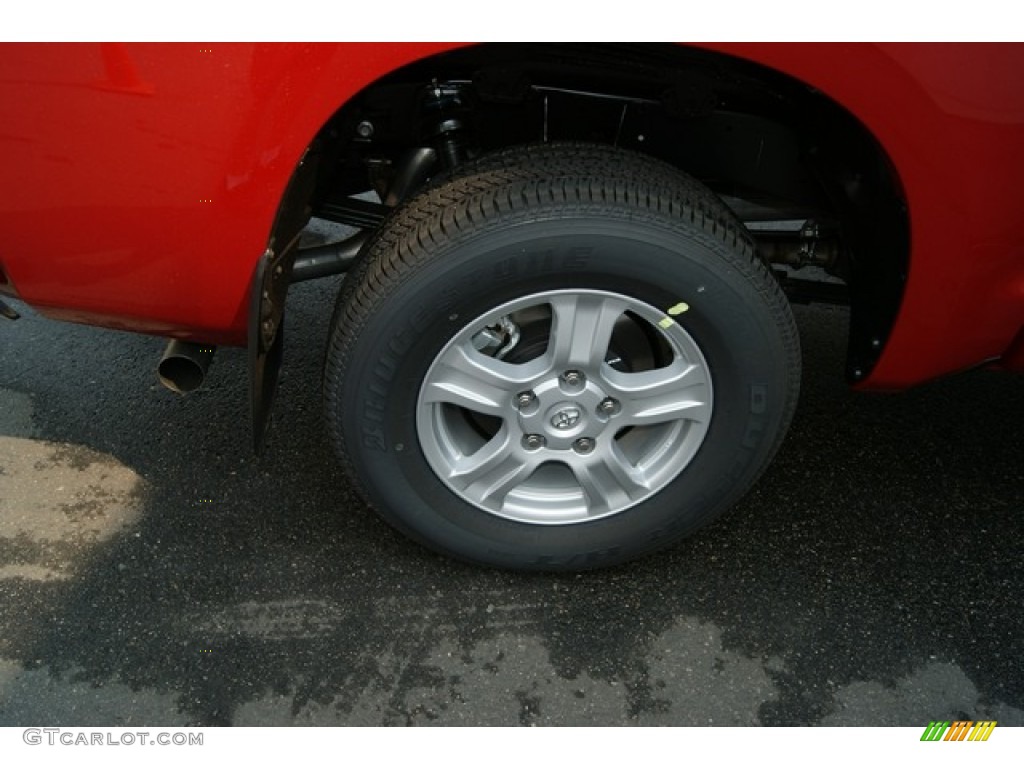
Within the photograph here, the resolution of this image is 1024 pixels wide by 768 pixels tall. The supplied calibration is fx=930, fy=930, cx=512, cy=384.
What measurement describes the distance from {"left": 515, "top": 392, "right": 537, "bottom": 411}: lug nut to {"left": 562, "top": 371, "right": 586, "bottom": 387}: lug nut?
0.08m

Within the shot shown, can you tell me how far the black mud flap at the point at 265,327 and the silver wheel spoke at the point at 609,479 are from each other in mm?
668

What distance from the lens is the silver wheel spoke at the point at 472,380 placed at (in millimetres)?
1860

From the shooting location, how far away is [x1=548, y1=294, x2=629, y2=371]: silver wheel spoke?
1.79m

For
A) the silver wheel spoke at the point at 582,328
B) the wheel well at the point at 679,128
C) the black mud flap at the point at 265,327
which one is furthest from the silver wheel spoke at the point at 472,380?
the wheel well at the point at 679,128

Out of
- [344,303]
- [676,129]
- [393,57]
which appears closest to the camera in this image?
[393,57]

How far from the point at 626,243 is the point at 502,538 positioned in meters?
0.74

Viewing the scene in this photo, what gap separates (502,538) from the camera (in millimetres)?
2064

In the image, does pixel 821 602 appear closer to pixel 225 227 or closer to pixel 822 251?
pixel 822 251

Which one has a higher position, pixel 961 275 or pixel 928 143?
pixel 928 143

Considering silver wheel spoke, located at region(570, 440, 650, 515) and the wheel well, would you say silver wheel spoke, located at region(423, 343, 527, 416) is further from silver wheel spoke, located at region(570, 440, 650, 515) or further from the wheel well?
the wheel well

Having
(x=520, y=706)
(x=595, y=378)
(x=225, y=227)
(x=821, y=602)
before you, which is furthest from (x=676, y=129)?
(x=520, y=706)

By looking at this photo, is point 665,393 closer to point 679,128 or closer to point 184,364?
point 679,128

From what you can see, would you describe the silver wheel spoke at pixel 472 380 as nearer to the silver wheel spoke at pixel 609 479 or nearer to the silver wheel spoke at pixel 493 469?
the silver wheel spoke at pixel 493 469
